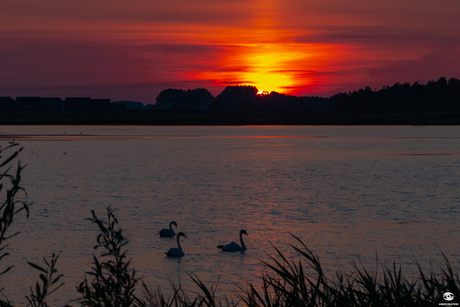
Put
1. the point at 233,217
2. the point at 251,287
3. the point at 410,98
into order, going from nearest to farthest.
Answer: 1. the point at 251,287
2. the point at 233,217
3. the point at 410,98

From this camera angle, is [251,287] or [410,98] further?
[410,98]

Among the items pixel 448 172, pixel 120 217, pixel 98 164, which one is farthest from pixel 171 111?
pixel 120 217

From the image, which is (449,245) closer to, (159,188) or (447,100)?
(159,188)

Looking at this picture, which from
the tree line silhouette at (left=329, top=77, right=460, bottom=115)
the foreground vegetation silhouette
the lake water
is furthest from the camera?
the tree line silhouette at (left=329, top=77, right=460, bottom=115)

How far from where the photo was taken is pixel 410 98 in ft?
501

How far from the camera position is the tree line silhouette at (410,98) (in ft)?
497

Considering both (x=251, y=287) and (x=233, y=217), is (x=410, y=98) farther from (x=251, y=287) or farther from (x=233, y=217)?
(x=251, y=287)

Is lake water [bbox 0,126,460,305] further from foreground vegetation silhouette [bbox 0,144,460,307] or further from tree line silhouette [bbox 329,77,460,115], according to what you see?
tree line silhouette [bbox 329,77,460,115]

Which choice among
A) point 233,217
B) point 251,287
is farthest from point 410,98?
point 251,287

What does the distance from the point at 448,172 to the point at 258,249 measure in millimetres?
29300

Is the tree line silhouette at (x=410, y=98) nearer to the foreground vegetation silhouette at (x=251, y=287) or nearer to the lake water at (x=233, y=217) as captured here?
the lake water at (x=233, y=217)

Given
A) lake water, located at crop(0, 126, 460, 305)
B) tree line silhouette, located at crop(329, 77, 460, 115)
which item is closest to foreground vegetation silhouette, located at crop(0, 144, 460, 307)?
lake water, located at crop(0, 126, 460, 305)

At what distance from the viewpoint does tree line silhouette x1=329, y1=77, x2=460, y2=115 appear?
15150 cm

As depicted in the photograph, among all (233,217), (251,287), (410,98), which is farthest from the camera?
(410,98)
